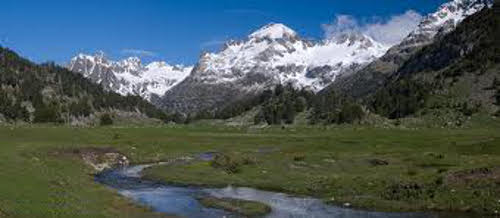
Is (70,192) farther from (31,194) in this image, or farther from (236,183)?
(236,183)

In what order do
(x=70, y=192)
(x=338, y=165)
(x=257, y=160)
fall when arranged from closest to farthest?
(x=70, y=192) → (x=338, y=165) → (x=257, y=160)

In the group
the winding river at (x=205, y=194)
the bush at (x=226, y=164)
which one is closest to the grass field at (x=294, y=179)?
the bush at (x=226, y=164)

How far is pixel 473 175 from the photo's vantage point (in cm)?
6347

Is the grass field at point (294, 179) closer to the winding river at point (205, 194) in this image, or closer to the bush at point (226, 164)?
the bush at point (226, 164)

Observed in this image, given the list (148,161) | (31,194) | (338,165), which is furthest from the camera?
Result: (148,161)

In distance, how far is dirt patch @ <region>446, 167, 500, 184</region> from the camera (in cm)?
6166

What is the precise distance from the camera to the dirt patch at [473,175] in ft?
202

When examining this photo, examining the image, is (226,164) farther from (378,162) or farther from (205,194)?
(205,194)

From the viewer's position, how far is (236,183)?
76.9 meters

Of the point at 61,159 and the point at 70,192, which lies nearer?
the point at 70,192

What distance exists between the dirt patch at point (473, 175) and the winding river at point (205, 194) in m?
11.3

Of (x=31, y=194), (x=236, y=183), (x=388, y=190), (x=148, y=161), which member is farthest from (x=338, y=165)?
(x=31, y=194)

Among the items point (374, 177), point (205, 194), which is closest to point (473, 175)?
point (374, 177)

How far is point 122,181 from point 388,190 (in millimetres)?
34727
